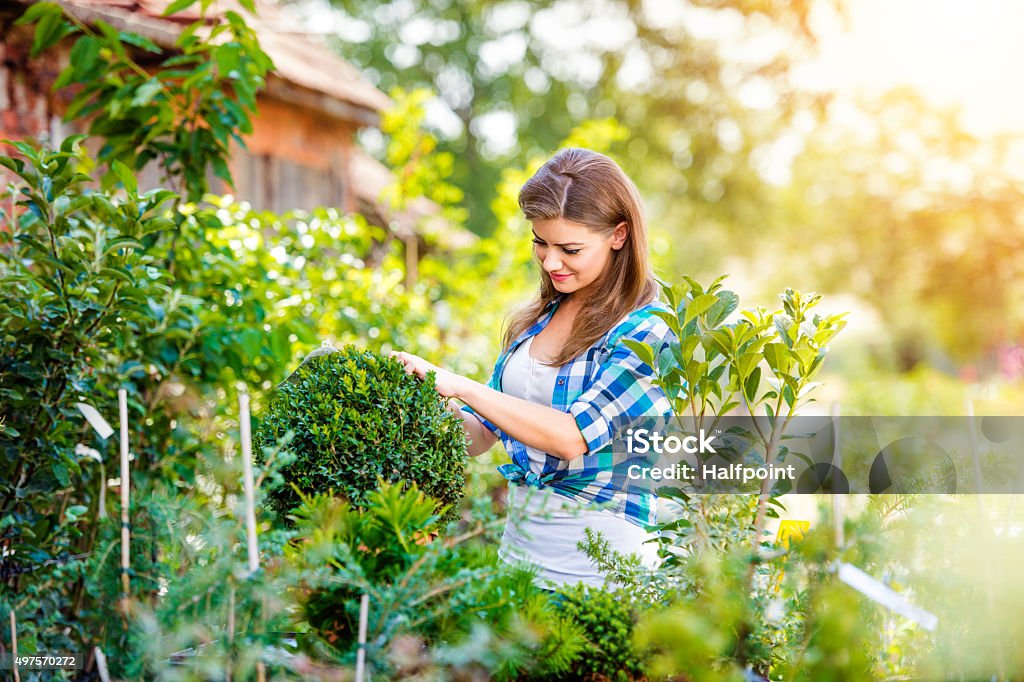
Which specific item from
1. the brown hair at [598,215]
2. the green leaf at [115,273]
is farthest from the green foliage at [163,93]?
the brown hair at [598,215]

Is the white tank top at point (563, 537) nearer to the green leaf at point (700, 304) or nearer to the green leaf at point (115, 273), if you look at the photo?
the green leaf at point (700, 304)

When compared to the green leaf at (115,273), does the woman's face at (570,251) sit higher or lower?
higher

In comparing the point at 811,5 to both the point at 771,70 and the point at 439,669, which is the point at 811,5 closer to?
the point at 771,70

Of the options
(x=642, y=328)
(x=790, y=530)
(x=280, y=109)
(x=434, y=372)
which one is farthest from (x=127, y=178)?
(x=280, y=109)

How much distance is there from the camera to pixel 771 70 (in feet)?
54.1

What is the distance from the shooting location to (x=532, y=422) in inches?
84.8

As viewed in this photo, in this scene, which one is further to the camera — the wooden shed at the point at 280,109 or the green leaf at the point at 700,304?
the wooden shed at the point at 280,109

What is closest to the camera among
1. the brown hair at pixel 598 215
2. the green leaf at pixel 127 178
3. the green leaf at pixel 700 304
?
the green leaf at pixel 700 304

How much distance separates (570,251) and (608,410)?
0.47m

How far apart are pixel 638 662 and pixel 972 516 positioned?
2.71 feet

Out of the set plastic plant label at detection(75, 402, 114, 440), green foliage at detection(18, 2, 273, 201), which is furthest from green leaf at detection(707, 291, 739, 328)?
green foliage at detection(18, 2, 273, 201)

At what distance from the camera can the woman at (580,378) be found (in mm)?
2178

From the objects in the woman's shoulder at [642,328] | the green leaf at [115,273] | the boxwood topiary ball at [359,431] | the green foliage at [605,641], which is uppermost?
the green leaf at [115,273]

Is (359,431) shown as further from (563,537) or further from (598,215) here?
(598,215)
